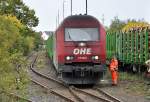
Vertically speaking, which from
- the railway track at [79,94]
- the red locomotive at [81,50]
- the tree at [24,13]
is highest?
the tree at [24,13]

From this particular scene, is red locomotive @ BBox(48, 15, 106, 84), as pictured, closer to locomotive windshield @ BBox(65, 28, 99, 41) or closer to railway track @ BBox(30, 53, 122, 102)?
locomotive windshield @ BBox(65, 28, 99, 41)

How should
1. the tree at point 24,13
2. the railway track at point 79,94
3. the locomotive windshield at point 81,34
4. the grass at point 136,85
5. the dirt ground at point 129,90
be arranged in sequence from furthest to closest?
the tree at point 24,13 → the locomotive windshield at point 81,34 → the grass at point 136,85 → the dirt ground at point 129,90 → the railway track at point 79,94

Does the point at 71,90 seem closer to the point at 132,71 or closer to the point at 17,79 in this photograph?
the point at 17,79

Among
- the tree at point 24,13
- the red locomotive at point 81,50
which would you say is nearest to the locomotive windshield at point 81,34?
the red locomotive at point 81,50

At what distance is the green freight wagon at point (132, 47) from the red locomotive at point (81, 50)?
150 inches

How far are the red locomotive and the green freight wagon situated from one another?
150 inches

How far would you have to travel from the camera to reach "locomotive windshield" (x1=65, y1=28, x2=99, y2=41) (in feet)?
71.8

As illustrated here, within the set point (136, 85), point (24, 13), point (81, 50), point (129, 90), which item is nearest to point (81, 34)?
point (81, 50)

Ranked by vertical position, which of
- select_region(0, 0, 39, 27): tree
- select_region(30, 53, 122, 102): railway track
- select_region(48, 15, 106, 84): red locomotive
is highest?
select_region(0, 0, 39, 27): tree

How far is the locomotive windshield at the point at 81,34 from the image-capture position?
21891 mm

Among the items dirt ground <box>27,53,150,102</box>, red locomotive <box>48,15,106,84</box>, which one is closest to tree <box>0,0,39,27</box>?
dirt ground <box>27,53,150,102</box>

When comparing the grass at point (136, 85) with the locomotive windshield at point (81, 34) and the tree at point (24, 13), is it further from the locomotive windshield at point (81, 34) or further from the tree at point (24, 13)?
the tree at point (24, 13)

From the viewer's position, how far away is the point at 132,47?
91.7ft

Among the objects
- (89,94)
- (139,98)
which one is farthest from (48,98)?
(139,98)
